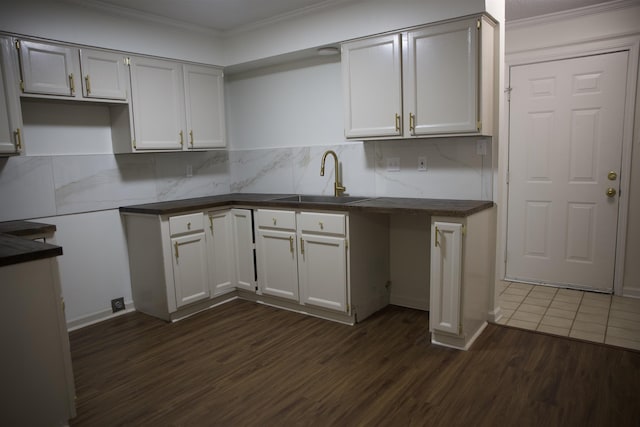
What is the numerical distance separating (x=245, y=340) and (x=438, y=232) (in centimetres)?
149

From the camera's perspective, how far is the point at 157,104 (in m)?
3.55

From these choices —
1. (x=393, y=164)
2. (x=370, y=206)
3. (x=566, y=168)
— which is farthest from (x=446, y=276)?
(x=566, y=168)

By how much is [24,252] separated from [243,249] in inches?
78.3

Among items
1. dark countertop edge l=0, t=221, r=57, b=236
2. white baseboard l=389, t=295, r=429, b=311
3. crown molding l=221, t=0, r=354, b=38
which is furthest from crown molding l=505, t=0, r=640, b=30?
dark countertop edge l=0, t=221, r=57, b=236

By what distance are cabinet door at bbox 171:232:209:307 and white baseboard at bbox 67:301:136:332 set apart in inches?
22.0

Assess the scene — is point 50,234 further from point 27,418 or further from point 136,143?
point 27,418

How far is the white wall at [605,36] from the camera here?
345cm

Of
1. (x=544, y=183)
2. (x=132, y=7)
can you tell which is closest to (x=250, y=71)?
(x=132, y=7)

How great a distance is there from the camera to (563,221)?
3879 mm

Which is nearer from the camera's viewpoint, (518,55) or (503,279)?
(518,55)

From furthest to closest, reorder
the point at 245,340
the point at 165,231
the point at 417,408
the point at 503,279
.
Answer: the point at 503,279
the point at 165,231
the point at 245,340
the point at 417,408

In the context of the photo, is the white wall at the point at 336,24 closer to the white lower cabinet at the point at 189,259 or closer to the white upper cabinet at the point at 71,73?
the white upper cabinet at the point at 71,73

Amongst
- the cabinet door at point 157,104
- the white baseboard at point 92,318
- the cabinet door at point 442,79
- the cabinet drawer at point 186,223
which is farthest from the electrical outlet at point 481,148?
the white baseboard at point 92,318

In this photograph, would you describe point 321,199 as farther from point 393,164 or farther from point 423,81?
point 423,81
